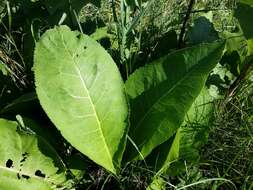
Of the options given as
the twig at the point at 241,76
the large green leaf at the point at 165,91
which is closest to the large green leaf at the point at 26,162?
the large green leaf at the point at 165,91

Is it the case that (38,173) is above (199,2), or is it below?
below

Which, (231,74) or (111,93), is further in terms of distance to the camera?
(231,74)

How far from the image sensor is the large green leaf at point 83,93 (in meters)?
1.48

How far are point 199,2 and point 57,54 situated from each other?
1282 mm

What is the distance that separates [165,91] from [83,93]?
0.23m

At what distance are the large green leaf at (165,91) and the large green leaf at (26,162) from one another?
0.78ft

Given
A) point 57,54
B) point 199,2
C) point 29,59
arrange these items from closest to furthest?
point 57,54 < point 29,59 < point 199,2

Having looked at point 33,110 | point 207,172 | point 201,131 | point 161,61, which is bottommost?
point 207,172

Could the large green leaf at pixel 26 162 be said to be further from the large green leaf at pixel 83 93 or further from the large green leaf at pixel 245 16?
the large green leaf at pixel 245 16

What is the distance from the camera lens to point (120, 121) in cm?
155

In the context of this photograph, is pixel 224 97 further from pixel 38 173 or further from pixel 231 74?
pixel 38 173

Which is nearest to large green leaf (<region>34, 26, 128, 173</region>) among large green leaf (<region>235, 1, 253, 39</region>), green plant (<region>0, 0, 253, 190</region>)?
green plant (<region>0, 0, 253, 190</region>)

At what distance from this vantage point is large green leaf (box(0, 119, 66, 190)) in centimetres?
149

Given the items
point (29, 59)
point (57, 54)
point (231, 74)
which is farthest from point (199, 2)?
point (57, 54)
